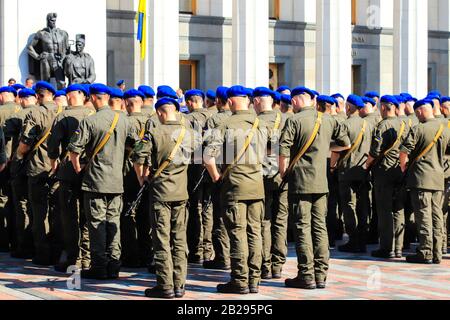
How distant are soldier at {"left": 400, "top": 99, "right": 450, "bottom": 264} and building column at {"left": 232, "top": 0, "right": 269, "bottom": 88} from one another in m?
17.2

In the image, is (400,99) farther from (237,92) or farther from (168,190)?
(168,190)

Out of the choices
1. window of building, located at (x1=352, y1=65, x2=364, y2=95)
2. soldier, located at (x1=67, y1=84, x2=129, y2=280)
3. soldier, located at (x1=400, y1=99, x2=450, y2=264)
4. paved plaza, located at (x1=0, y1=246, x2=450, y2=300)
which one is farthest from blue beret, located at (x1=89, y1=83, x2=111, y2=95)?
window of building, located at (x1=352, y1=65, x2=364, y2=95)

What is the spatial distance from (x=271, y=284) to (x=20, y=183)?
367cm

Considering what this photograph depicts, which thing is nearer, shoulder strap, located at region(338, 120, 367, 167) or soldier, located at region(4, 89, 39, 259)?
soldier, located at region(4, 89, 39, 259)

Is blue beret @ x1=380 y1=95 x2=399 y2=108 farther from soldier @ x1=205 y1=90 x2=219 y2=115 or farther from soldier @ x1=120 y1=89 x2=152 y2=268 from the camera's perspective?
soldier @ x1=120 y1=89 x2=152 y2=268

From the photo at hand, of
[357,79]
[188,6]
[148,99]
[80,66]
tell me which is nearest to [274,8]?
[188,6]

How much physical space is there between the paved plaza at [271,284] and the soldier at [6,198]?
31.1 inches

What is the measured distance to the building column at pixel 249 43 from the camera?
30266mm

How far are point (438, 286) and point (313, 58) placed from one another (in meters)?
24.9

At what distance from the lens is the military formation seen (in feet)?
34.6

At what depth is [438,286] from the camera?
11.3 metres

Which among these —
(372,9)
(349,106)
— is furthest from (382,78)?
(349,106)

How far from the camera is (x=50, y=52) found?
76.9 feet

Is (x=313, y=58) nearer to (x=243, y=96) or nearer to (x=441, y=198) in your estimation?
(x=441, y=198)
